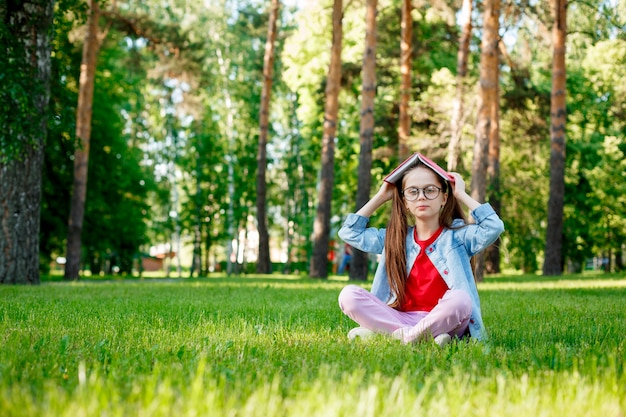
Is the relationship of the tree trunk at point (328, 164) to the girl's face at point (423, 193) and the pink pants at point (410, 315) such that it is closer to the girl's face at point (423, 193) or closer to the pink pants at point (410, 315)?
the girl's face at point (423, 193)

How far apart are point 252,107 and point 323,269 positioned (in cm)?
1933

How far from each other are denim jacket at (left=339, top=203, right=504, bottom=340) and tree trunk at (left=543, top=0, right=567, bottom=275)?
18.7 metres

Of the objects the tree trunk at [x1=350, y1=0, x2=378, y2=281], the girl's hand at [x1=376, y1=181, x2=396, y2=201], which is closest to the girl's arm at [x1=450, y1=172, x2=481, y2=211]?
the girl's hand at [x1=376, y1=181, x2=396, y2=201]

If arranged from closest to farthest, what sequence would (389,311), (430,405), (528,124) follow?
1. (430,405)
2. (389,311)
3. (528,124)

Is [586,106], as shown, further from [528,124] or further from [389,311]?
[389,311]

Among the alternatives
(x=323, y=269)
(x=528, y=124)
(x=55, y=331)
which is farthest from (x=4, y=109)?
(x=528, y=124)

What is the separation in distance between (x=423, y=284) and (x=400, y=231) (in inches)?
19.2

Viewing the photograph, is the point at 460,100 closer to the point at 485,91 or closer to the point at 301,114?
the point at 485,91

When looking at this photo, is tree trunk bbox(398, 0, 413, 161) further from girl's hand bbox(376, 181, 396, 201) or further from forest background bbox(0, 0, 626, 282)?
girl's hand bbox(376, 181, 396, 201)

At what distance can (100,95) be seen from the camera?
99.0ft

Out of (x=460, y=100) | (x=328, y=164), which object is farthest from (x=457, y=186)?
(x=328, y=164)

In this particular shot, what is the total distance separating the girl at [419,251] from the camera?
19.1ft

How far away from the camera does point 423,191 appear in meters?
5.99

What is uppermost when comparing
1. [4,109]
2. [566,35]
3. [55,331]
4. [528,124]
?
[566,35]
